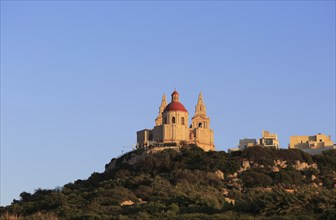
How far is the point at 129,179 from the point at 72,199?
32.0 feet

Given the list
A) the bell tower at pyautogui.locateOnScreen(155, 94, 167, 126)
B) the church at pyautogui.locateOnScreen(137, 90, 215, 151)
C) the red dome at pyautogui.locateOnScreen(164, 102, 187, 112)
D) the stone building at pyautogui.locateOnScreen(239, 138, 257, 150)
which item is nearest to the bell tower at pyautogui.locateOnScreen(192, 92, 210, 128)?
the church at pyautogui.locateOnScreen(137, 90, 215, 151)

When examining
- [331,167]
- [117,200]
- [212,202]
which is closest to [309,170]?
[331,167]

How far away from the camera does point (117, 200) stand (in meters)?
63.3

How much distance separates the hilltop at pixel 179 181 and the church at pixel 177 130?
183 centimetres

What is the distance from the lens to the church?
282 ft

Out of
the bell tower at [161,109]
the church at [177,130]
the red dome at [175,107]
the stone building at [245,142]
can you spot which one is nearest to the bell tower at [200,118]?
the church at [177,130]

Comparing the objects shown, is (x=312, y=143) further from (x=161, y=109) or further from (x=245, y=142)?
(x=161, y=109)

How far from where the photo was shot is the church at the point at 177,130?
85.8m

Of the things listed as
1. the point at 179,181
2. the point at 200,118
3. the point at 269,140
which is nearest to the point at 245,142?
the point at 269,140

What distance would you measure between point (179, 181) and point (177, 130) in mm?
14278

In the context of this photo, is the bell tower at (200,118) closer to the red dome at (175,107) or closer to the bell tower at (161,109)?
the red dome at (175,107)

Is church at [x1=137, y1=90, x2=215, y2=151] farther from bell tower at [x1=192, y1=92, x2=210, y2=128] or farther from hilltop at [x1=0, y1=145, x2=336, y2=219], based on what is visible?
hilltop at [x1=0, y1=145, x2=336, y2=219]

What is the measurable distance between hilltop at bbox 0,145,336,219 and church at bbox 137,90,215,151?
1835mm

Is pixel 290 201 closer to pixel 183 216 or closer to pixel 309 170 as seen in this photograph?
pixel 183 216
